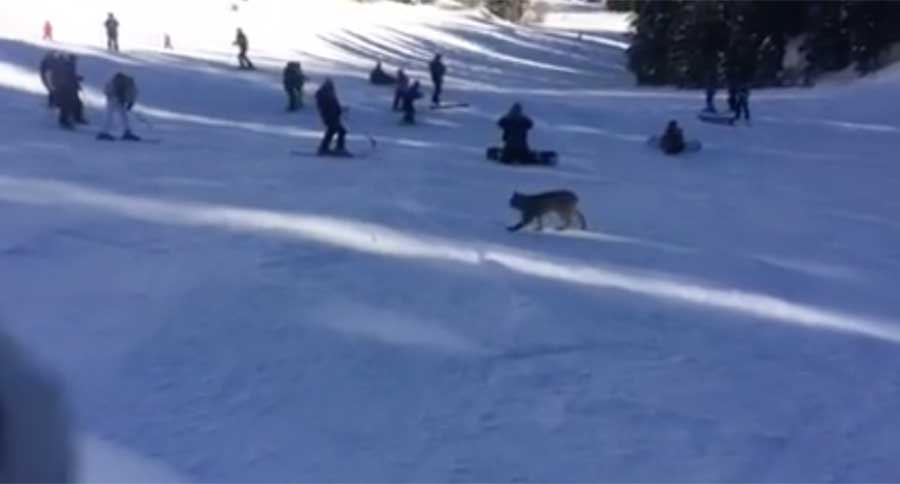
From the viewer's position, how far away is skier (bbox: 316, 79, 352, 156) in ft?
69.3

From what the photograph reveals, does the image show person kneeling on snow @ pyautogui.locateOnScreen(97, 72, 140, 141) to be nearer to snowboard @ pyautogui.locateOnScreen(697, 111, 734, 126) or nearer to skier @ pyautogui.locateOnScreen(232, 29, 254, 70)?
snowboard @ pyautogui.locateOnScreen(697, 111, 734, 126)

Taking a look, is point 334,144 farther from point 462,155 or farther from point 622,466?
point 622,466

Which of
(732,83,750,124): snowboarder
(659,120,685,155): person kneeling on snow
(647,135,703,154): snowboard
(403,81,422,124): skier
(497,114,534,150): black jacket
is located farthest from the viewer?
(732,83,750,124): snowboarder

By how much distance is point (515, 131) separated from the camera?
21438mm

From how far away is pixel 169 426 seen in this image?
28.0ft

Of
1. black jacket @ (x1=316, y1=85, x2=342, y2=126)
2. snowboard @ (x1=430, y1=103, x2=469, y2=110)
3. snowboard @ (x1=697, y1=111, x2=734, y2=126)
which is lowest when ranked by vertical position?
snowboard @ (x1=430, y1=103, x2=469, y2=110)

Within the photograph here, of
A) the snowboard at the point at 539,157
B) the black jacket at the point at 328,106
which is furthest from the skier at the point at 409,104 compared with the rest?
the black jacket at the point at 328,106

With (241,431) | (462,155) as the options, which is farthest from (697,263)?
(462,155)

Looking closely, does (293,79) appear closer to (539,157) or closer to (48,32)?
(539,157)

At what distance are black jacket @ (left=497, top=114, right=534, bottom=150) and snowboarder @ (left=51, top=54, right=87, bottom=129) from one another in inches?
249

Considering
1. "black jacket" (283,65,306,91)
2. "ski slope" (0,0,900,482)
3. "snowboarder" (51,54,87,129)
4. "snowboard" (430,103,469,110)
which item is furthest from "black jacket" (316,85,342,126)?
"snowboard" (430,103,469,110)

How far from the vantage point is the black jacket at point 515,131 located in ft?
70.5

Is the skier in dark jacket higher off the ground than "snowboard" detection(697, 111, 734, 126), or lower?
higher

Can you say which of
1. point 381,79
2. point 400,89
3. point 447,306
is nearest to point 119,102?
point 400,89
